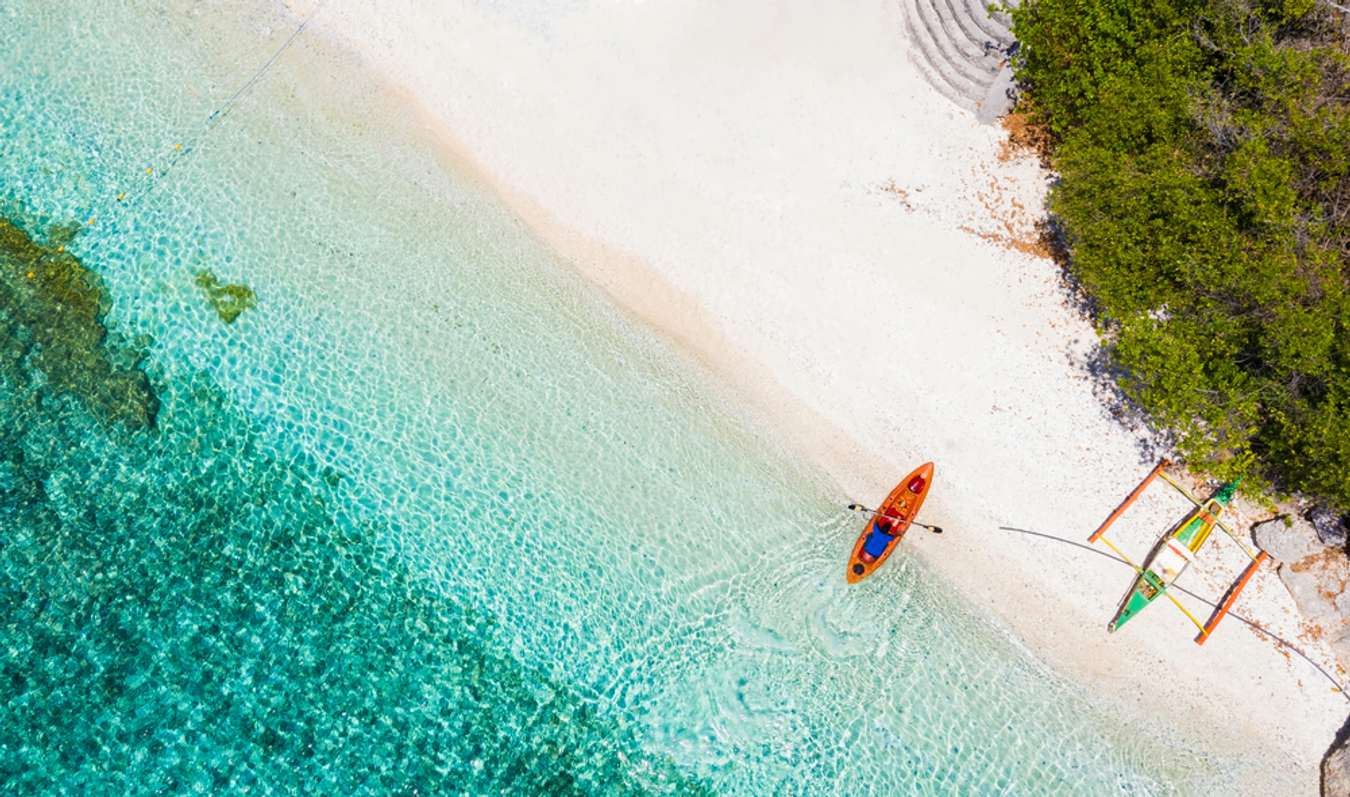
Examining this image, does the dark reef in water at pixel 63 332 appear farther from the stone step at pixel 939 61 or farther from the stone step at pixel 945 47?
the stone step at pixel 945 47

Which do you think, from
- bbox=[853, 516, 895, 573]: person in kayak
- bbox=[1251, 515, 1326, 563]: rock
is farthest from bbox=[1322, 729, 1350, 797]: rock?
bbox=[853, 516, 895, 573]: person in kayak

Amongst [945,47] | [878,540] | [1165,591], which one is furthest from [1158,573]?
[945,47]

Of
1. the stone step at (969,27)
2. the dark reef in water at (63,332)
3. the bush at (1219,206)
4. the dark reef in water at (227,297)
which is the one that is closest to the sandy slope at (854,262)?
the stone step at (969,27)

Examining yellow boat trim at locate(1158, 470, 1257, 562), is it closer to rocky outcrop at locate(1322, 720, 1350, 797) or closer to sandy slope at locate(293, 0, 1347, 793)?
sandy slope at locate(293, 0, 1347, 793)

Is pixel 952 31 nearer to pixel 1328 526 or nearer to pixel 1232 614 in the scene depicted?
pixel 1328 526

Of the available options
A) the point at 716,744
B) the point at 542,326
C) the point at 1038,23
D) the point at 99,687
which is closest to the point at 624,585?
the point at 716,744

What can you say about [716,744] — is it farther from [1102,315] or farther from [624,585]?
[1102,315]

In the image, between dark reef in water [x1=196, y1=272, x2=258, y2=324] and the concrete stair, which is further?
the concrete stair
